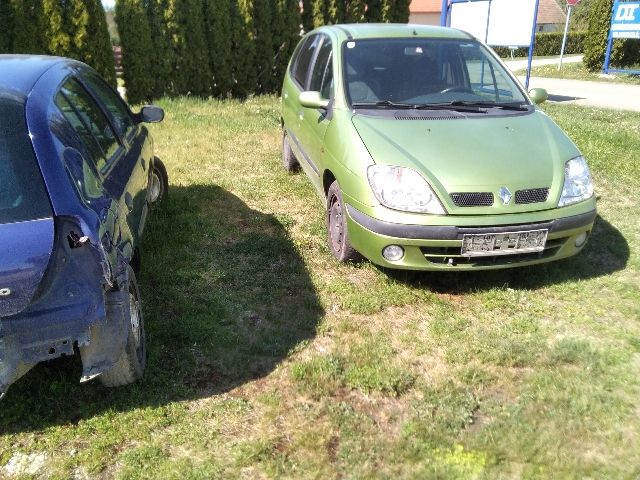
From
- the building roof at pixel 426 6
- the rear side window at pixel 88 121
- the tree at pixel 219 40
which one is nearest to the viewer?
the rear side window at pixel 88 121

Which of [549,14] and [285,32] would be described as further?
[549,14]

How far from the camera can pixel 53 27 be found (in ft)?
32.9

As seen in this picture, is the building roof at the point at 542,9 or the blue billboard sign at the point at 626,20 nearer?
the blue billboard sign at the point at 626,20

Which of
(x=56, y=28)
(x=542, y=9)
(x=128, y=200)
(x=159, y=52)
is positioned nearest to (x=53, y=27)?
(x=56, y=28)

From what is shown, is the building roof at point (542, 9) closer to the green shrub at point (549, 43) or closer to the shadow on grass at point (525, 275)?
the green shrub at point (549, 43)

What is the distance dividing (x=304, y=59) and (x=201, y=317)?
11.1 feet

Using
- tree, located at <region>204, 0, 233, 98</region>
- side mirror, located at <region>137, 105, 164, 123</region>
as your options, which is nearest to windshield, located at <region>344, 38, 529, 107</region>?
side mirror, located at <region>137, 105, 164, 123</region>

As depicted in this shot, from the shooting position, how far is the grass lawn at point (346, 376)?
247 centimetres

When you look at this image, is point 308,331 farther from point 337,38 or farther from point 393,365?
point 337,38

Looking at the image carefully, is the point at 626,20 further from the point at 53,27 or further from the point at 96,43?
the point at 53,27

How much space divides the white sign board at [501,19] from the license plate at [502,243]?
827 cm

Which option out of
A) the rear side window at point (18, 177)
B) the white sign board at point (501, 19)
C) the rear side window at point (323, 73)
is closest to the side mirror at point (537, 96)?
the rear side window at point (323, 73)

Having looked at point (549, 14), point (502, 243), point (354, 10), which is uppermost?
point (354, 10)

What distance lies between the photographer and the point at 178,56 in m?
11.3
